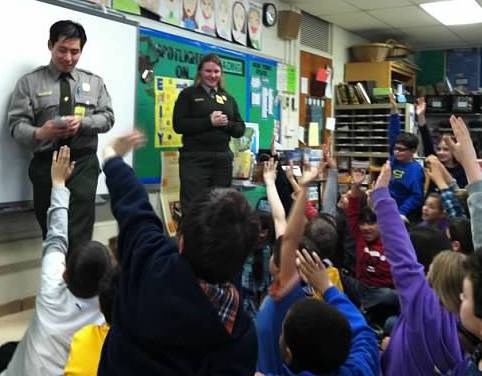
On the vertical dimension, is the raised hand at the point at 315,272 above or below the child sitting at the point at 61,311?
above

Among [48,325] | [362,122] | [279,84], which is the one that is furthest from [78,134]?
[362,122]

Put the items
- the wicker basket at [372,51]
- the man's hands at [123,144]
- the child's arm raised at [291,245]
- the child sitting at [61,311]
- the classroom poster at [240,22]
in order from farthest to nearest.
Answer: the wicker basket at [372,51] < the classroom poster at [240,22] < the child sitting at [61,311] < the child's arm raised at [291,245] < the man's hands at [123,144]

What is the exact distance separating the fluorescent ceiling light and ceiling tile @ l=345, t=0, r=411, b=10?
254 millimetres

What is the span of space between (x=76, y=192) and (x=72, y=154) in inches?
7.8

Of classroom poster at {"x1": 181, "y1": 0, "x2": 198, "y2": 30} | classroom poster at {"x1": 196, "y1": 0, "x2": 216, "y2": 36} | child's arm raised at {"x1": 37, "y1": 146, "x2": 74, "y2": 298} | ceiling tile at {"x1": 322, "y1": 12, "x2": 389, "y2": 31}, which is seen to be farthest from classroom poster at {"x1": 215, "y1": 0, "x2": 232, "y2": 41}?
child's arm raised at {"x1": 37, "y1": 146, "x2": 74, "y2": 298}

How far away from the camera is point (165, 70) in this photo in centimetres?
A: 414

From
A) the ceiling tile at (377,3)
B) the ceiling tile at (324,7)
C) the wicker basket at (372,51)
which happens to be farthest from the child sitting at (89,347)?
the wicker basket at (372,51)

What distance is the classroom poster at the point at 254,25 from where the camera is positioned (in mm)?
5094

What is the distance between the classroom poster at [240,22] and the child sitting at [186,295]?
4.02 metres

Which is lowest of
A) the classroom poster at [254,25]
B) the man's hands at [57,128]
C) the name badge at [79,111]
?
the man's hands at [57,128]

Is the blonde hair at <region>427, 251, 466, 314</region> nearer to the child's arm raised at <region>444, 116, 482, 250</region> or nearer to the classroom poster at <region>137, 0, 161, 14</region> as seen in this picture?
the child's arm raised at <region>444, 116, 482, 250</region>

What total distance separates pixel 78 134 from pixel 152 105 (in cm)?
115

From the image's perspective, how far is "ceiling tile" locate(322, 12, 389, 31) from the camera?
6160 mm

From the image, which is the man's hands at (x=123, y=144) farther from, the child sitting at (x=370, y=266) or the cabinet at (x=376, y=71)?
the cabinet at (x=376, y=71)
